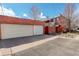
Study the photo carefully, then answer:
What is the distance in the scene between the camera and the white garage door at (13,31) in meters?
8.27

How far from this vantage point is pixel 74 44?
593 centimetres

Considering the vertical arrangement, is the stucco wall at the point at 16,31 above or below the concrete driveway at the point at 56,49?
above

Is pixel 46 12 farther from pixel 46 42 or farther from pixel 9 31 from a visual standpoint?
pixel 9 31

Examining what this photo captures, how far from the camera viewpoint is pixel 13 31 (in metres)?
8.39

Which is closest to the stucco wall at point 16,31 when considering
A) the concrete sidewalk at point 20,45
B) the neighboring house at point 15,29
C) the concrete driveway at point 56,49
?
the neighboring house at point 15,29

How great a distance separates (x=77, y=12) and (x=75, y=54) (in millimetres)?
1503

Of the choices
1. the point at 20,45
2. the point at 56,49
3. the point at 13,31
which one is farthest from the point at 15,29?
the point at 56,49

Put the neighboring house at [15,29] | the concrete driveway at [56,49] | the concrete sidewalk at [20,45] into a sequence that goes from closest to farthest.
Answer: the concrete driveway at [56,49] < the concrete sidewalk at [20,45] < the neighboring house at [15,29]

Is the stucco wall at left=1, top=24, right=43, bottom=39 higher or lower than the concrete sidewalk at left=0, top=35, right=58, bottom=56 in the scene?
higher

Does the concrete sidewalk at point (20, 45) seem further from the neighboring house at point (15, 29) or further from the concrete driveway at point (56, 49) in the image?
the neighboring house at point (15, 29)

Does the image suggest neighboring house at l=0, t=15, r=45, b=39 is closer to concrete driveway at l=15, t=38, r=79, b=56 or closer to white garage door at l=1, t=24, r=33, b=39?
white garage door at l=1, t=24, r=33, b=39

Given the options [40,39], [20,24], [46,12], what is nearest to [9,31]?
[20,24]

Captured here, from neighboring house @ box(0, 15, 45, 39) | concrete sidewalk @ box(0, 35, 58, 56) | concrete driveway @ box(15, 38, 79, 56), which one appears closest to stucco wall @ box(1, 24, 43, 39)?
neighboring house @ box(0, 15, 45, 39)

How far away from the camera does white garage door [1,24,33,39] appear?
326 inches
